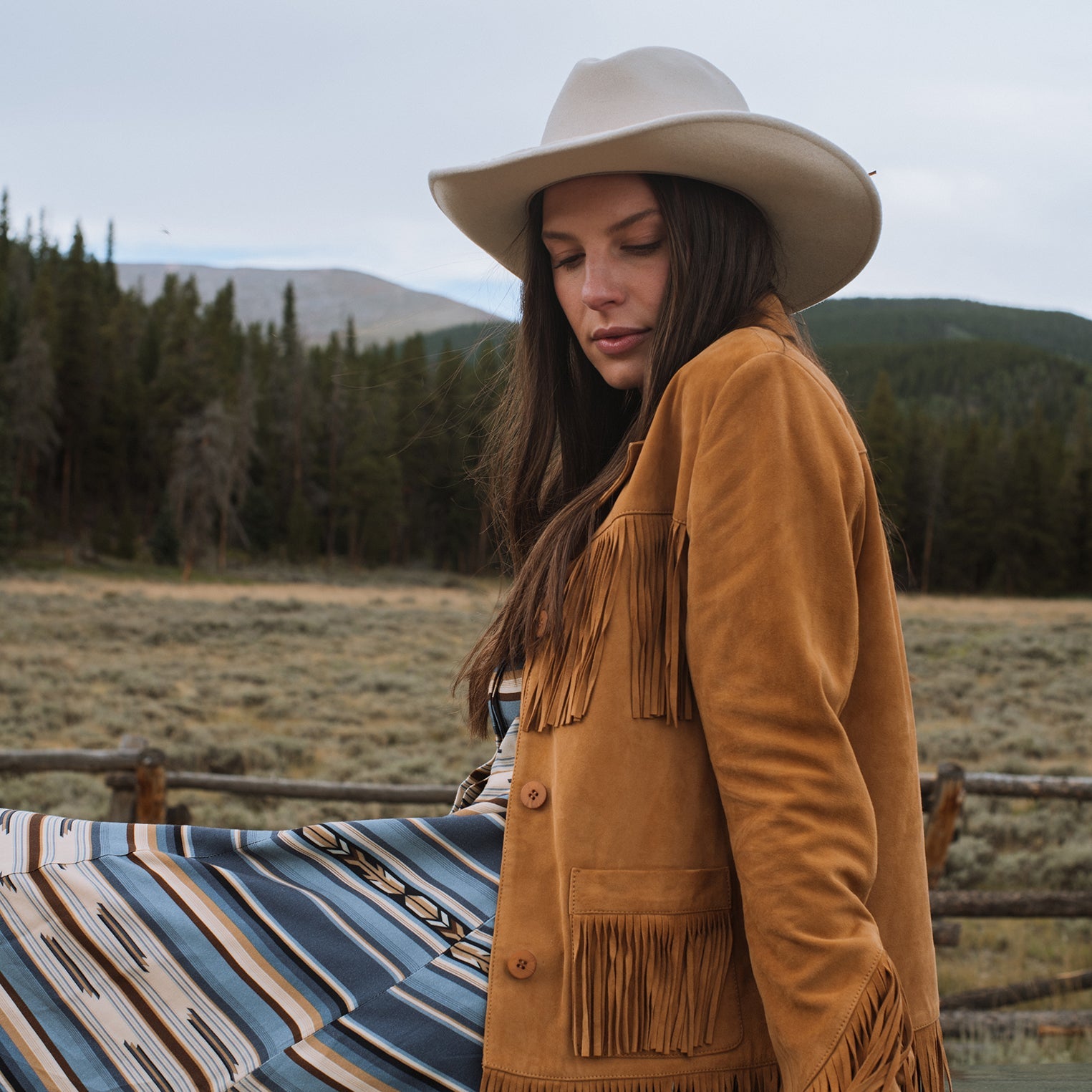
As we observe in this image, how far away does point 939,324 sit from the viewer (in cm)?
15038

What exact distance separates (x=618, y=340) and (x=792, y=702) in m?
0.72

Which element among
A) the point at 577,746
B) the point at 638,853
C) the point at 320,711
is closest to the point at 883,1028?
the point at 638,853

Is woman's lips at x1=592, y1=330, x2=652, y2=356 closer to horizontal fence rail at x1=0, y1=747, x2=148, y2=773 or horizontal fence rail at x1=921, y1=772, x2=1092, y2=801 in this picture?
horizontal fence rail at x1=921, y1=772, x2=1092, y2=801

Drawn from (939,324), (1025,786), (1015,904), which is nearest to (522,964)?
(1015,904)

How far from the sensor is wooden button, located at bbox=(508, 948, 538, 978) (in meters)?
1.27

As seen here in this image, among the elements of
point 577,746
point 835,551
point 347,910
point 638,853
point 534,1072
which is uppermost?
point 835,551

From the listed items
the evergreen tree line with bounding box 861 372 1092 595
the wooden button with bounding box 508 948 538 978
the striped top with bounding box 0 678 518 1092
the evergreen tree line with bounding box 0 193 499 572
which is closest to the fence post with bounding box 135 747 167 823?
the striped top with bounding box 0 678 518 1092

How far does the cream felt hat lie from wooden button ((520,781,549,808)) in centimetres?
94

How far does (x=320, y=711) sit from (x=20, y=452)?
34.1 metres

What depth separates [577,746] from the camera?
1.30 metres

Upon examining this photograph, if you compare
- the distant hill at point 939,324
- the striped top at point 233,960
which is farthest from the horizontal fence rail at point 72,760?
the distant hill at point 939,324

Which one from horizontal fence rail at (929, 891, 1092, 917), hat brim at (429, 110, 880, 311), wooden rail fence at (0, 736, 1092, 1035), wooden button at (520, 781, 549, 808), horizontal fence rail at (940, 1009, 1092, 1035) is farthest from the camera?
horizontal fence rail at (929, 891, 1092, 917)

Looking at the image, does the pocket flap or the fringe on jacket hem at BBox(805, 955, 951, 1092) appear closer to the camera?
the fringe on jacket hem at BBox(805, 955, 951, 1092)

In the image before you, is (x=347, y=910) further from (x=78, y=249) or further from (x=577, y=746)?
(x=78, y=249)
